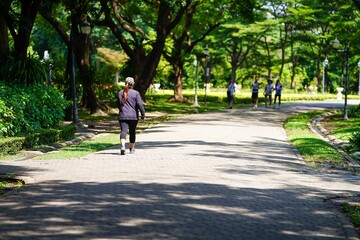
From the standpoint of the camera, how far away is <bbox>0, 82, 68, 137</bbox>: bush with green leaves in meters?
16.8

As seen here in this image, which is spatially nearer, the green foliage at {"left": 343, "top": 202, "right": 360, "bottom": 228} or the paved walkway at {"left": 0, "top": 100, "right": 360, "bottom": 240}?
the paved walkway at {"left": 0, "top": 100, "right": 360, "bottom": 240}

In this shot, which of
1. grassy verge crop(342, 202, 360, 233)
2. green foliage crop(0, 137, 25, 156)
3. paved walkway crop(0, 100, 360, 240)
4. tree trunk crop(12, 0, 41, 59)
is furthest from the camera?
tree trunk crop(12, 0, 41, 59)

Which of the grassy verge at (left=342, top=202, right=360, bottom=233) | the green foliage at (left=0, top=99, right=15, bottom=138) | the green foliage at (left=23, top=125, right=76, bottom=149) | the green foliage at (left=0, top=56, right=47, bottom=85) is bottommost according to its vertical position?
the grassy verge at (left=342, top=202, right=360, bottom=233)

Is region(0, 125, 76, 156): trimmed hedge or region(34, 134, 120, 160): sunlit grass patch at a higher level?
region(0, 125, 76, 156): trimmed hedge

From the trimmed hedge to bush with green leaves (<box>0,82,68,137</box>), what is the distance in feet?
1.03

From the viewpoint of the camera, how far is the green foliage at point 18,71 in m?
20.6

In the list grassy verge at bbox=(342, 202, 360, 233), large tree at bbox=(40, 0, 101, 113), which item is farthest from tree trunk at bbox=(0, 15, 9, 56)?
grassy verge at bbox=(342, 202, 360, 233)

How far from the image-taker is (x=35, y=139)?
57.3 feet

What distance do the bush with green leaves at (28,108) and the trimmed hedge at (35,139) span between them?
313 mm

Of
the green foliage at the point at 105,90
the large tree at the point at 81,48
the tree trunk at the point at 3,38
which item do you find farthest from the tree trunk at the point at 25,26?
the green foliage at the point at 105,90

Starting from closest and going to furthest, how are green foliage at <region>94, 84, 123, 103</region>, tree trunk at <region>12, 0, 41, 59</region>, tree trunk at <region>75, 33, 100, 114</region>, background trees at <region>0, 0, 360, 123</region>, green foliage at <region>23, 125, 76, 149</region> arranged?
green foliage at <region>23, 125, 76, 149</region> < tree trunk at <region>12, 0, 41, 59</region> < background trees at <region>0, 0, 360, 123</region> < tree trunk at <region>75, 33, 100, 114</region> < green foliage at <region>94, 84, 123, 103</region>

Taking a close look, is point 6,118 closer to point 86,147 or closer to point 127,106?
point 86,147

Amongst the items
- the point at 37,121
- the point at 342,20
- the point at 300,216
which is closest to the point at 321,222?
the point at 300,216

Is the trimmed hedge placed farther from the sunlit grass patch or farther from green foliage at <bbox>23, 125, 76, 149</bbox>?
the sunlit grass patch
